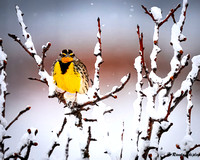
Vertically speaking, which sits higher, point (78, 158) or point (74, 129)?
point (74, 129)

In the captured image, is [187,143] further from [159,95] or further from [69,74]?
[69,74]

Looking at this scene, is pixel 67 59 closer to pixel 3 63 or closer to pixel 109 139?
pixel 3 63

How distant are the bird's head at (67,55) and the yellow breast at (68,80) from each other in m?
0.08

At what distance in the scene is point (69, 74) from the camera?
1.18 meters

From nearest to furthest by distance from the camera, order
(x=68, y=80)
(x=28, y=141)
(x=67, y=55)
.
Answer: (x=28, y=141)
(x=68, y=80)
(x=67, y=55)

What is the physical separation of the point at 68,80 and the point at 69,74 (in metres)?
0.03

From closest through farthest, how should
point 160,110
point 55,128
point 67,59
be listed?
point 160,110 → point 55,128 → point 67,59

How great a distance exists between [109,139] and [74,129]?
163 millimetres

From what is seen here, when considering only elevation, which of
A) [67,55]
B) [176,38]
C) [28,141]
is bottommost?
[28,141]

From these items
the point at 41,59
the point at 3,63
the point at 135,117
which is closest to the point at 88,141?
the point at 135,117

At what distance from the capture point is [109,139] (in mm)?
874

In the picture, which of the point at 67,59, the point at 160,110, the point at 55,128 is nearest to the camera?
the point at 160,110

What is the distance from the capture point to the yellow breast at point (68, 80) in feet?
3.80

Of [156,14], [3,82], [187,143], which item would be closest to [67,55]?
[3,82]
